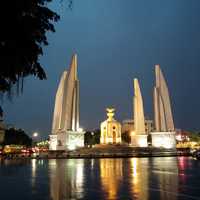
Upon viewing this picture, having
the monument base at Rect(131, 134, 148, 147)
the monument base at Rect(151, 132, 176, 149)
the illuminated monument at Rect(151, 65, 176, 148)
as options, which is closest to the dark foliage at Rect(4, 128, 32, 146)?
the monument base at Rect(131, 134, 148, 147)

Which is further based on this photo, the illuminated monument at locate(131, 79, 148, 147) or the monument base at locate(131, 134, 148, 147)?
the illuminated monument at locate(131, 79, 148, 147)

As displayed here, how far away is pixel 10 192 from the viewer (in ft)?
39.9

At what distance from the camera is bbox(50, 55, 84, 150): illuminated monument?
230ft

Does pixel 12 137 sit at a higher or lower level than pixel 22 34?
higher

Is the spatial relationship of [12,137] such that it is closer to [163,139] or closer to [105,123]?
[105,123]

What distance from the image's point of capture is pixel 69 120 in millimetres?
71688

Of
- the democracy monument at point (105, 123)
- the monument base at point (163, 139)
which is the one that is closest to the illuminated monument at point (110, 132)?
the democracy monument at point (105, 123)

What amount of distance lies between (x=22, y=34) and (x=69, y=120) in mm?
66865

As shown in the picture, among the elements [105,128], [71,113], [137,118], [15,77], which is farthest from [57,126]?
[15,77]

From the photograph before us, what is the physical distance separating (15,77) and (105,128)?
7852 centimetres

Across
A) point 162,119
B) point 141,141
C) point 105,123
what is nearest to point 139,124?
point 141,141

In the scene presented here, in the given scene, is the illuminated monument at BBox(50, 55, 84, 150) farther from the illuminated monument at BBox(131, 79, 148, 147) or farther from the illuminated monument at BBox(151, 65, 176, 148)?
the illuminated monument at BBox(151, 65, 176, 148)

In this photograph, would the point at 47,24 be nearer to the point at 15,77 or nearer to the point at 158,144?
the point at 15,77

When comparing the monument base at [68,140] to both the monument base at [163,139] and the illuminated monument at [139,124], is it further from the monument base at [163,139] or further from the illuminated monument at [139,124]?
the monument base at [163,139]
